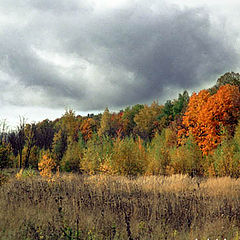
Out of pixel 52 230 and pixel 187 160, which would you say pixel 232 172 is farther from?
pixel 52 230

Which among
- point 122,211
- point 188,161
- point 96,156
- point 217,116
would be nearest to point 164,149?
point 188,161

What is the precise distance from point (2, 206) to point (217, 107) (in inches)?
767

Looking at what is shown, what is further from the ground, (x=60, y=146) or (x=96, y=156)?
(x=60, y=146)

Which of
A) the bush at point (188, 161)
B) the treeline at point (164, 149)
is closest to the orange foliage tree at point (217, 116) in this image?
the treeline at point (164, 149)

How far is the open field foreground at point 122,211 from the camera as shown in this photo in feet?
18.8

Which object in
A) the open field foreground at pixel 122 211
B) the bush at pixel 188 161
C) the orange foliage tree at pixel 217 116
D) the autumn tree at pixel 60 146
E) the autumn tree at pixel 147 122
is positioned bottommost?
the open field foreground at pixel 122 211

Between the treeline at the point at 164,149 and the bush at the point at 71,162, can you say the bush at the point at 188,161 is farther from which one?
the bush at the point at 71,162

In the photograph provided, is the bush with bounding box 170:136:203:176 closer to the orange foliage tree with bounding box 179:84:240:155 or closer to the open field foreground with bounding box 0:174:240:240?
the open field foreground with bounding box 0:174:240:240

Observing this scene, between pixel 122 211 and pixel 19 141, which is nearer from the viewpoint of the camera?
pixel 122 211

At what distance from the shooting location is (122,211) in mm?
7660

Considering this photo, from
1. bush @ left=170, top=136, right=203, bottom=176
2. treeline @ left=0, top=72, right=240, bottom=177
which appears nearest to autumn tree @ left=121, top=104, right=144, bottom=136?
treeline @ left=0, top=72, right=240, bottom=177

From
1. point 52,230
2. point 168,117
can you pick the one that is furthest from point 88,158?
point 168,117

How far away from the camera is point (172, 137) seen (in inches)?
1183

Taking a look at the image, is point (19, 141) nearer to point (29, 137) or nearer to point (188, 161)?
point (29, 137)
